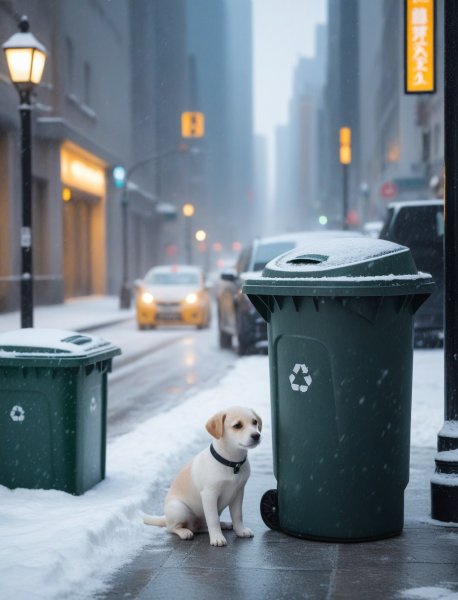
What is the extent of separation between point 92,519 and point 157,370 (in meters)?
10.0

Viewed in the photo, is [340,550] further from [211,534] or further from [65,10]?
[65,10]

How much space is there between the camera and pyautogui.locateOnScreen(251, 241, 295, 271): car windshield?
1550cm

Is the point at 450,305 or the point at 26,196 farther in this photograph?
the point at 26,196

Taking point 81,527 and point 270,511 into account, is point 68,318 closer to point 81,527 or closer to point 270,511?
point 270,511

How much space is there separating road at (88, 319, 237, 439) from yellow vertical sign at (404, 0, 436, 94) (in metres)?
4.83

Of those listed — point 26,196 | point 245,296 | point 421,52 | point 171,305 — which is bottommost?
point 171,305

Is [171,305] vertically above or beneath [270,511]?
above

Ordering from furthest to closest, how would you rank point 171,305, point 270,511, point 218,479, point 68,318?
point 68,318, point 171,305, point 270,511, point 218,479

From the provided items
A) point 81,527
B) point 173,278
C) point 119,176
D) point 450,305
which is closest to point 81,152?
point 119,176

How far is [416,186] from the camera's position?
54125mm

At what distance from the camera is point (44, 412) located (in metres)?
5.71

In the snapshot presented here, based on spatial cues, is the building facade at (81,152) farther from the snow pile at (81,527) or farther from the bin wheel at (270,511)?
the bin wheel at (270,511)

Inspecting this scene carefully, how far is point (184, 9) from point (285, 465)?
370 feet

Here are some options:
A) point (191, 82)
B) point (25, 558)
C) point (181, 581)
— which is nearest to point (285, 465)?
point (181, 581)
